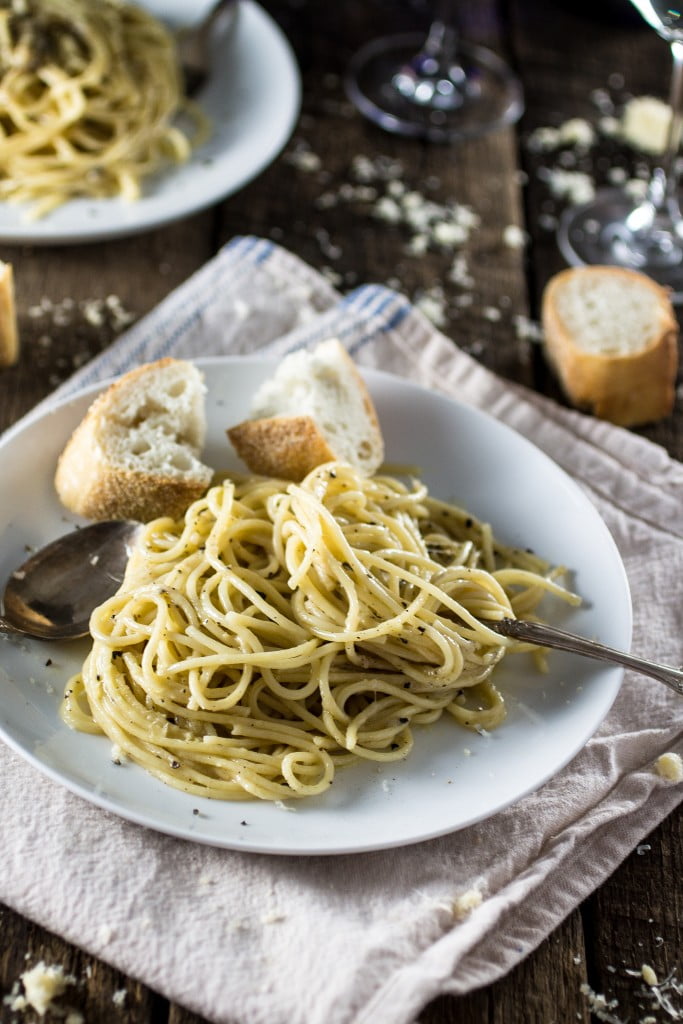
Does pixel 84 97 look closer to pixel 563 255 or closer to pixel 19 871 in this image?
pixel 563 255

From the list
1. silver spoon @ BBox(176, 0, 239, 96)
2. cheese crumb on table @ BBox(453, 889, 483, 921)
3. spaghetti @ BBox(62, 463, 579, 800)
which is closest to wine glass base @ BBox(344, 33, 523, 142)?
silver spoon @ BBox(176, 0, 239, 96)

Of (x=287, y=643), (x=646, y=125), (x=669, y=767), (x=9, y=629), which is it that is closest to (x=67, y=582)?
(x=9, y=629)

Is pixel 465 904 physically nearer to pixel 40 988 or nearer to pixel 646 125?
pixel 40 988

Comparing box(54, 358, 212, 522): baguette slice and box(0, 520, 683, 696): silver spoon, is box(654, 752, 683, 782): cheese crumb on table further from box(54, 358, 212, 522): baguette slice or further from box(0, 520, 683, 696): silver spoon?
box(54, 358, 212, 522): baguette slice

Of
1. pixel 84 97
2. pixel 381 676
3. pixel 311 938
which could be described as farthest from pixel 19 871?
pixel 84 97

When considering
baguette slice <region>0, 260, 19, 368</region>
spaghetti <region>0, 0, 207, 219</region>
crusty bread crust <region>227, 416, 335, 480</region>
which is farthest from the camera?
spaghetti <region>0, 0, 207, 219</region>

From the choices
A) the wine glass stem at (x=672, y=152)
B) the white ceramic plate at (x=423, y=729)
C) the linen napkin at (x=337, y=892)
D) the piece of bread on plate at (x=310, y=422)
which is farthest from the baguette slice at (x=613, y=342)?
the linen napkin at (x=337, y=892)
